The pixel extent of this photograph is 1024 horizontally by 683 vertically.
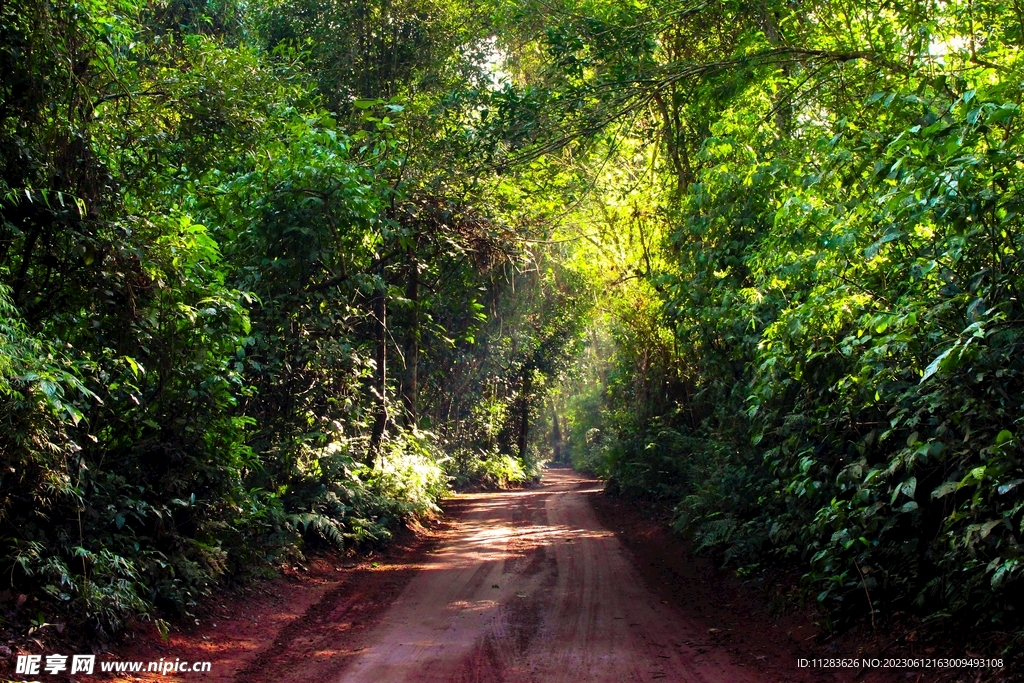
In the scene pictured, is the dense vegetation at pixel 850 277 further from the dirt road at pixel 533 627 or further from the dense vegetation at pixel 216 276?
the dense vegetation at pixel 216 276

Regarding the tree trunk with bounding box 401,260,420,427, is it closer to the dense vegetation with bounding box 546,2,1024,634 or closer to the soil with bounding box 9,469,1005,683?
the dense vegetation with bounding box 546,2,1024,634

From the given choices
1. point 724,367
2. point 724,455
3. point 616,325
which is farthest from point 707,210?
point 616,325

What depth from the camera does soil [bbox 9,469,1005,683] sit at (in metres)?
5.90

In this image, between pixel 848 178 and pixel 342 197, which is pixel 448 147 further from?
pixel 848 178

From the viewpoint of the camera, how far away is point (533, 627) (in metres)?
7.36

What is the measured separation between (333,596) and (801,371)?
5688mm

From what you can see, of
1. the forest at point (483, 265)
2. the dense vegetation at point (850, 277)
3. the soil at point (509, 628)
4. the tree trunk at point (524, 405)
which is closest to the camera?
the dense vegetation at point (850, 277)

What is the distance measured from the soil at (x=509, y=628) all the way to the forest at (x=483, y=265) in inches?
17.8

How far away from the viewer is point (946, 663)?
207 inches

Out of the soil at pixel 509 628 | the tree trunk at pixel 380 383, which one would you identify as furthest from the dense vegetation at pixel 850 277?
the tree trunk at pixel 380 383

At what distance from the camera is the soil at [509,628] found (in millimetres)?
5902

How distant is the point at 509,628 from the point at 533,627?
24cm

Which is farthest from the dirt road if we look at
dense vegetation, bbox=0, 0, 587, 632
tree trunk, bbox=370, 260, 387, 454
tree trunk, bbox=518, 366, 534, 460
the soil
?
tree trunk, bbox=518, 366, 534, 460

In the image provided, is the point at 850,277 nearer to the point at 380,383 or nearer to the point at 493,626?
the point at 493,626
